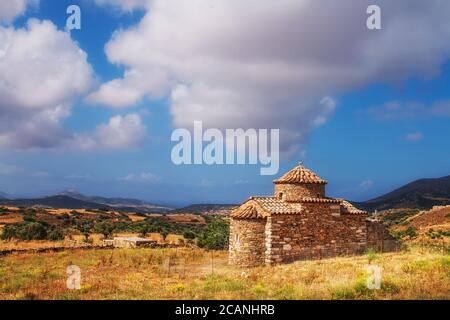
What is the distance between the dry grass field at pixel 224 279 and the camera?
14344 millimetres

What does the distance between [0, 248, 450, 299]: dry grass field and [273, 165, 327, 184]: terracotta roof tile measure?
4.94m

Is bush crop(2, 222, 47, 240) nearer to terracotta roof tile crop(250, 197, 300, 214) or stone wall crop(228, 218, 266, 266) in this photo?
stone wall crop(228, 218, 266, 266)

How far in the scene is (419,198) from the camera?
102125 millimetres

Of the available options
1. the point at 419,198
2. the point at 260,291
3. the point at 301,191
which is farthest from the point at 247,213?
the point at 419,198

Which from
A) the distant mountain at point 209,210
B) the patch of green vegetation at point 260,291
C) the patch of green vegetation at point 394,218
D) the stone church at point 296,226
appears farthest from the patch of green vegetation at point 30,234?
the distant mountain at point 209,210

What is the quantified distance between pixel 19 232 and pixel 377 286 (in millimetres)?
35369

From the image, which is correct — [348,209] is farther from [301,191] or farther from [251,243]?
[251,243]

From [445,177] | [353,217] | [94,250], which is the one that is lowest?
[94,250]

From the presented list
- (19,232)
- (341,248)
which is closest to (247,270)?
(341,248)

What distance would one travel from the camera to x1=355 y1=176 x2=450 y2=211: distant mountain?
96375 mm

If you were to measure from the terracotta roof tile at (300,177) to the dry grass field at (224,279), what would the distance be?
16.2 feet

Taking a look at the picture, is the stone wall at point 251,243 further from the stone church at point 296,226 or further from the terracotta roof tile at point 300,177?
the terracotta roof tile at point 300,177
